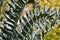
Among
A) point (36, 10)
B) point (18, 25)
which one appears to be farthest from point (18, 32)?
point (36, 10)

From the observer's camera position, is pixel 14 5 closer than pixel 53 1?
Yes

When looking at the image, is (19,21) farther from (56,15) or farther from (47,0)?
(47,0)

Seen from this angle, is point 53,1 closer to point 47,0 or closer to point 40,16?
point 47,0

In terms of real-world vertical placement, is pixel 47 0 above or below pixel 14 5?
above

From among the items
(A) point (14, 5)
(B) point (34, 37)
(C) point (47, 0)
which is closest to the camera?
(B) point (34, 37)

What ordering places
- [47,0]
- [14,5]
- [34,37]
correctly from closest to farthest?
[34,37] < [14,5] < [47,0]

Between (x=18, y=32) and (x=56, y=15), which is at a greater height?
(x=56, y=15)

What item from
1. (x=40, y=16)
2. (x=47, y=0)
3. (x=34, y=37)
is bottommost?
(x=34, y=37)

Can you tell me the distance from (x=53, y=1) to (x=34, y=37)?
8.86ft

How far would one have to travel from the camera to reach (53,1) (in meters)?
3.86

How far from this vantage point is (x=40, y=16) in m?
1.25

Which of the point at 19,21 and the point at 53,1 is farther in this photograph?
the point at 53,1

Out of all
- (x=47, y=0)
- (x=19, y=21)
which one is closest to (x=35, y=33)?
(x=19, y=21)

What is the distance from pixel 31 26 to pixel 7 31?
136 millimetres
